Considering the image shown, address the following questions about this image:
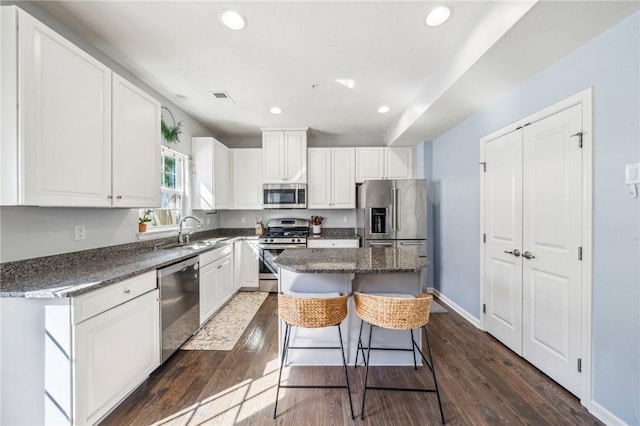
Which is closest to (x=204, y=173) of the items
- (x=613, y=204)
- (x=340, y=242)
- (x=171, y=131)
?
(x=171, y=131)

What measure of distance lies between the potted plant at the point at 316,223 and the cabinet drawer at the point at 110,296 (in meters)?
2.83

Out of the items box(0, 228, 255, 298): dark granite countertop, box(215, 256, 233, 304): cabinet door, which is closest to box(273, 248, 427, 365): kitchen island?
box(0, 228, 255, 298): dark granite countertop

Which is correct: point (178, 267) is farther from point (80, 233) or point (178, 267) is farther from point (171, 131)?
point (171, 131)

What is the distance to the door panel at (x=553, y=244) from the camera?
1.74m

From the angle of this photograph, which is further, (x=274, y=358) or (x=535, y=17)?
(x=274, y=358)

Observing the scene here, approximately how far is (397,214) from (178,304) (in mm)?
2951

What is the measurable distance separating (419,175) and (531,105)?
203 centimetres

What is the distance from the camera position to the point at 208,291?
9.47 feet

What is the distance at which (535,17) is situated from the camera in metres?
1.39

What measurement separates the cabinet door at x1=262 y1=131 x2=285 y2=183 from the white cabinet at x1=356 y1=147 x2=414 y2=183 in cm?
132

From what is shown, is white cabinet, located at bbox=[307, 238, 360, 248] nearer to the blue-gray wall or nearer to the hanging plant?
the hanging plant

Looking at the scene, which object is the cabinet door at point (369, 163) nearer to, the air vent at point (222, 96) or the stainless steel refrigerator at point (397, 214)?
the stainless steel refrigerator at point (397, 214)

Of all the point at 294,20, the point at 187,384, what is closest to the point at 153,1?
the point at 294,20

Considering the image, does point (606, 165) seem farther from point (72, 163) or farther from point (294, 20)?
point (72, 163)
